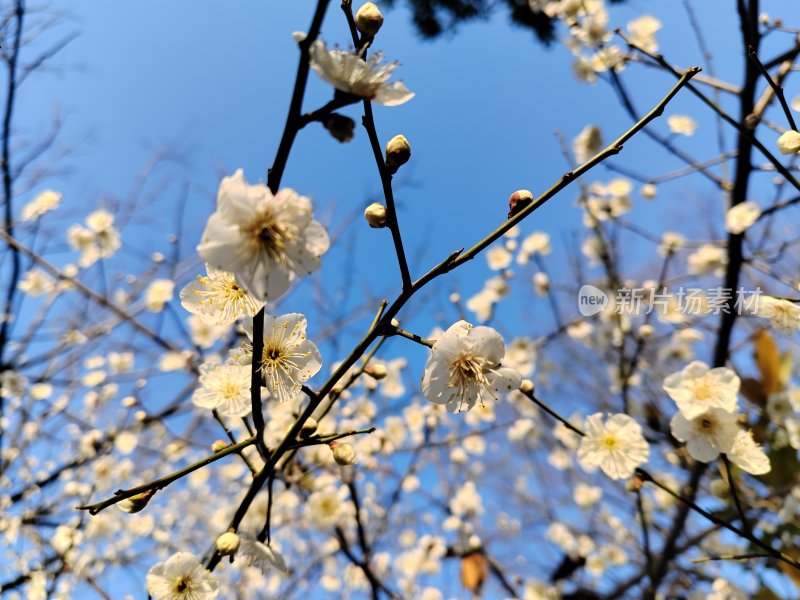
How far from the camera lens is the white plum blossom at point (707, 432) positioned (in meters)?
1.53

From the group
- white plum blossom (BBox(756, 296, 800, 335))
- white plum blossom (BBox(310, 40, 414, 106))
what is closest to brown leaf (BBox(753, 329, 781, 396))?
white plum blossom (BBox(756, 296, 800, 335))

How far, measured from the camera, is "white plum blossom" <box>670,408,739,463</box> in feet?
5.03

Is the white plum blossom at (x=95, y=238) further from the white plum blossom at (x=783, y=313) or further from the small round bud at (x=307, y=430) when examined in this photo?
the white plum blossom at (x=783, y=313)

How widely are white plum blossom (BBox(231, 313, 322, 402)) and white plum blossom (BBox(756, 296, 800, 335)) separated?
5.74ft

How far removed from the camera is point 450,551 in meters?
4.17

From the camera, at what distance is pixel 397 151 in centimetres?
95

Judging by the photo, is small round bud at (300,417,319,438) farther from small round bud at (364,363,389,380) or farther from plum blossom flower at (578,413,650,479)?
plum blossom flower at (578,413,650,479)

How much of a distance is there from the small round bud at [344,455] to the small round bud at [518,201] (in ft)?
2.16

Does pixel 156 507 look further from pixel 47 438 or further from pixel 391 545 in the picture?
pixel 391 545

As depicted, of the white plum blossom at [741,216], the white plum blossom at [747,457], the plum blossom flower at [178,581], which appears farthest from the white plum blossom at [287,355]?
the white plum blossom at [741,216]

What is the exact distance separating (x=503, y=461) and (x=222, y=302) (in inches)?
291

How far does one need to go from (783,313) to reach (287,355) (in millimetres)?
1895

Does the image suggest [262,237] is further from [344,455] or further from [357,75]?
[344,455]

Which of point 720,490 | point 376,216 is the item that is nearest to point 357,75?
point 376,216
